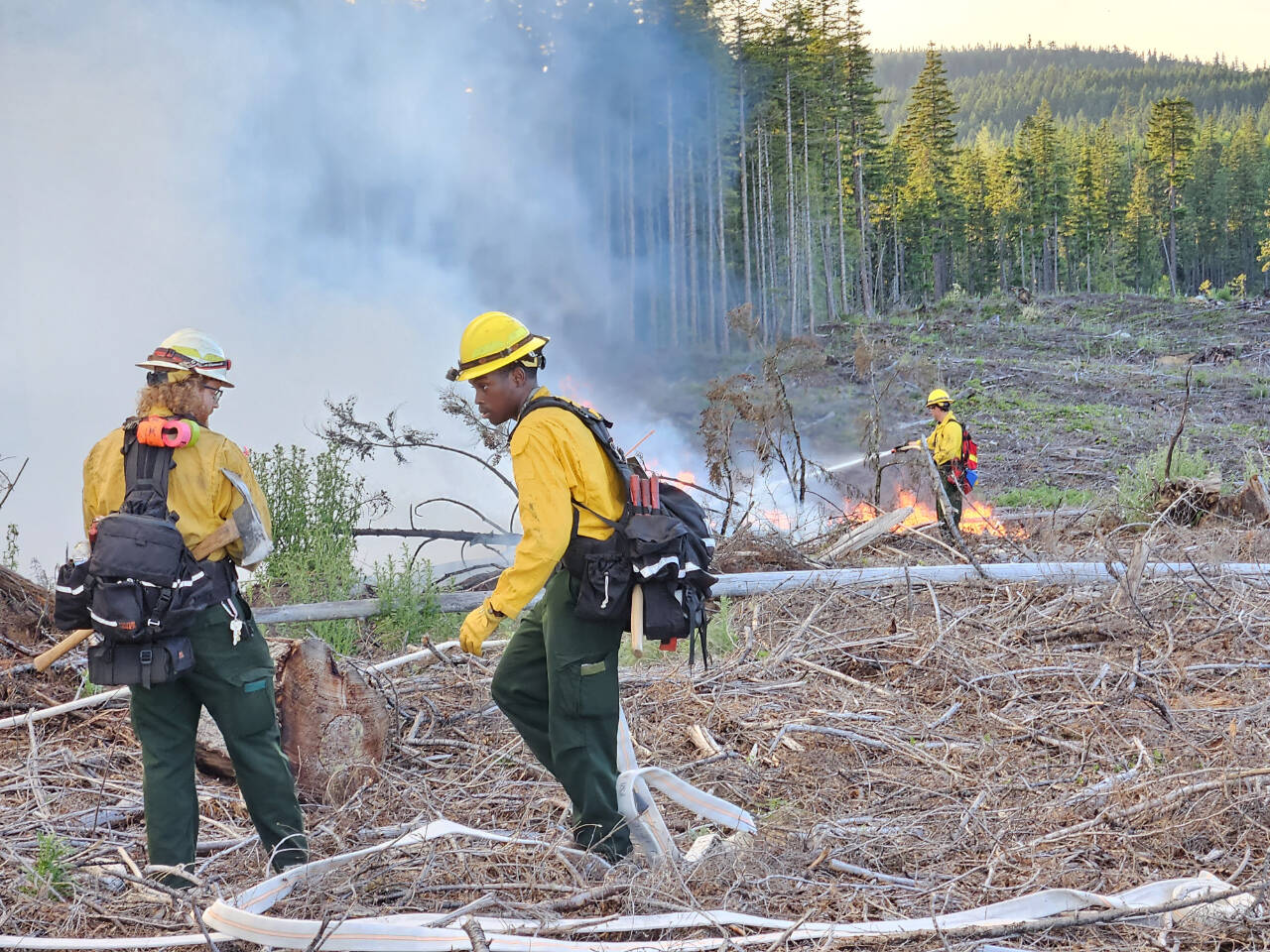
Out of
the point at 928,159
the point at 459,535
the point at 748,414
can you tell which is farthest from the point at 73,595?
→ the point at 928,159

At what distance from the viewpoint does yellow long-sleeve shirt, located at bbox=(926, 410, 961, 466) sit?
11852 millimetres

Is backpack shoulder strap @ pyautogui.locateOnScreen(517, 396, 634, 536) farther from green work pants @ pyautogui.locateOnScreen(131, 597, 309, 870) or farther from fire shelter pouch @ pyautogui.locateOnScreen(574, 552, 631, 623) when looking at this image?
green work pants @ pyautogui.locateOnScreen(131, 597, 309, 870)

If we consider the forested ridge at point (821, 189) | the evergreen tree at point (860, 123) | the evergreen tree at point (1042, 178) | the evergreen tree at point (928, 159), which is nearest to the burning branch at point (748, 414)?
the forested ridge at point (821, 189)

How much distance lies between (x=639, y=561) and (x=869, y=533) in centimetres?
648

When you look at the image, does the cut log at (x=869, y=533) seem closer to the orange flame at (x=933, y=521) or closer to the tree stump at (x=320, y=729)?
the orange flame at (x=933, y=521)

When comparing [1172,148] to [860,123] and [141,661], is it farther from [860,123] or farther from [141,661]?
[141,661]

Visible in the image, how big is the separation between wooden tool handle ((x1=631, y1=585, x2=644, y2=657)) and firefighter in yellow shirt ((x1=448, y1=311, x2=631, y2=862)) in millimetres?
165

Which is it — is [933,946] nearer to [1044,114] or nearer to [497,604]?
[497,604]

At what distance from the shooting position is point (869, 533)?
32.4 ft

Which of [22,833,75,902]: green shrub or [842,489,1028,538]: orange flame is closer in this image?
[22,833,75,902]: green shrub

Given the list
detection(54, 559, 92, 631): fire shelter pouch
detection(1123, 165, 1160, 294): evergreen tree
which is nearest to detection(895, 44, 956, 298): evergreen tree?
detection(1123, 165, 1160, 294): evergreen tree

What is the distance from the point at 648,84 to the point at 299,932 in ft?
90.5

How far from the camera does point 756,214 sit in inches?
1358

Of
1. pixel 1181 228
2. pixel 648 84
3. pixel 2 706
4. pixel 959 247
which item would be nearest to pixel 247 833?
pixel 2 706
